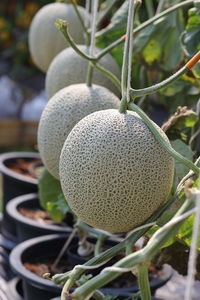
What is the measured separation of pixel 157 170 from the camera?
2.61ft

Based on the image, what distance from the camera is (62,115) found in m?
1.06

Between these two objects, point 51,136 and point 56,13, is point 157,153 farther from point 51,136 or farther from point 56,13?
point 56,13

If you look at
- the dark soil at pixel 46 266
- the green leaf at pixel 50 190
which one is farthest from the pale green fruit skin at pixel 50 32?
the dark soil at pixel 46 266

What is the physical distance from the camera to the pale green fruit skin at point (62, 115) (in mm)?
1059

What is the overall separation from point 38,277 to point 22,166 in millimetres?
928

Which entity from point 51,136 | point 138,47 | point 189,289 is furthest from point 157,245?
point 138,47

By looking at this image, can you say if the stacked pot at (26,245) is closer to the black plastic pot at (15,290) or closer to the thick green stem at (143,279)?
the black plastic pot at (15,290)

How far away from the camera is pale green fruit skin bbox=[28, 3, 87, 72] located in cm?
157

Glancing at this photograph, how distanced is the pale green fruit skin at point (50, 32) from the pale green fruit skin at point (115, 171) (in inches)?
30.8

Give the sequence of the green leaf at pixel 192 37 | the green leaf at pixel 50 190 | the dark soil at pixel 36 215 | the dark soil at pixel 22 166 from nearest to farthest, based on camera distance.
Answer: the green leaf at pixel 192 37 < the green leaf at pixel 50 190 < the dark soil at pixel 36 215 < the dark soil at pixel 22 166

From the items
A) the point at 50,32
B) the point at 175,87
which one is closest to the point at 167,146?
the point at 175,87

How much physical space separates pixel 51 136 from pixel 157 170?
0.31 meters

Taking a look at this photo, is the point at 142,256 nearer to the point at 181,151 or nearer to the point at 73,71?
the point at 181,151

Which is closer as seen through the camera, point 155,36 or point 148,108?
point 155,36
